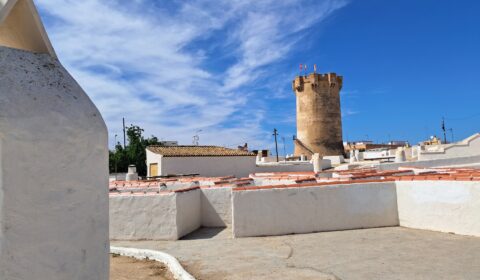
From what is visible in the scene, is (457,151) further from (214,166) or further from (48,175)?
(48,175)

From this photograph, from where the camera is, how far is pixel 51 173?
293cm

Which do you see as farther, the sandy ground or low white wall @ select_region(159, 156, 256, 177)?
low white wall @ select_region(159, 156, 256, 177)

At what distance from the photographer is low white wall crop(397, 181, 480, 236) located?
24.7 ft

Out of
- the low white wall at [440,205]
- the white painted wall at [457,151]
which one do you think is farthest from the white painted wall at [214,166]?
the low white wall at [440,205]

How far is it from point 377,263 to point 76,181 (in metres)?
4.80

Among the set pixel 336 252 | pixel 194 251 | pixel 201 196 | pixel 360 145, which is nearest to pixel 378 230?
pixel 336 252

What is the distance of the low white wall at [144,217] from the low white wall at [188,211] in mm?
191

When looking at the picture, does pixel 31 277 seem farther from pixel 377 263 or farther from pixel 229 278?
pixel 377 263

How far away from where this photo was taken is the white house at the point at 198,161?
86.5ft

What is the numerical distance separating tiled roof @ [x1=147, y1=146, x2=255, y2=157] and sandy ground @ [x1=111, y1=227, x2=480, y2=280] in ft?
58.4

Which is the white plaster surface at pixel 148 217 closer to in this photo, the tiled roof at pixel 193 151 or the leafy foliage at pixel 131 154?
the tiled roof at pixel 193 151

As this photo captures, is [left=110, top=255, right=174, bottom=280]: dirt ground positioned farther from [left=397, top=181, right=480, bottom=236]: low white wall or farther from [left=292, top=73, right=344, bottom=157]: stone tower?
[left=292, top=73, right=344, bottom=157]: stone tower

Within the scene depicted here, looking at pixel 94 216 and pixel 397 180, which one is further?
pixel 397 180

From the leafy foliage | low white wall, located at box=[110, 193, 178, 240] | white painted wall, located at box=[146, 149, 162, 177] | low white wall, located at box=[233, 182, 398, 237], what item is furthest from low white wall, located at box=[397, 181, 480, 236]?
the leafy foliage
